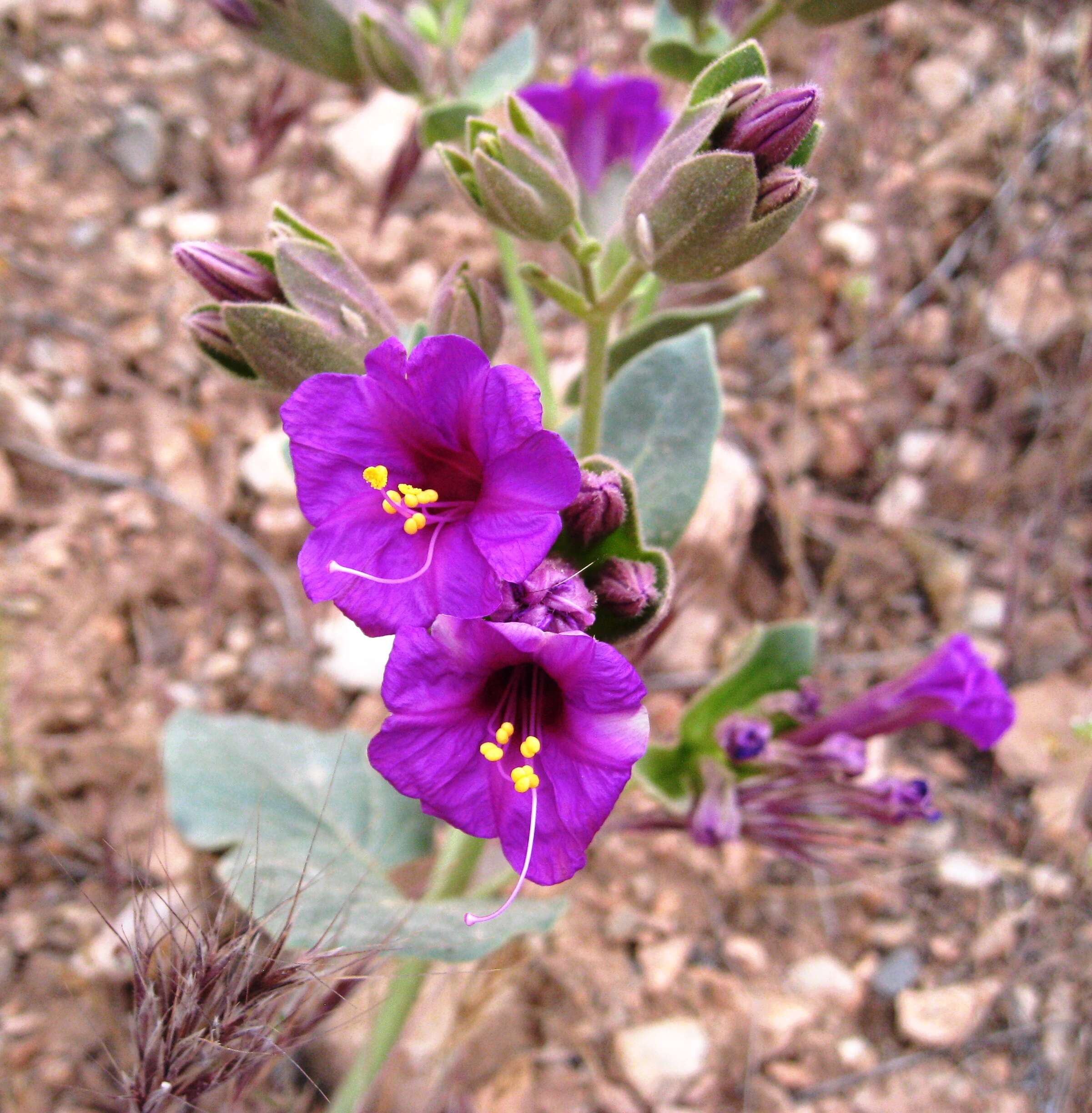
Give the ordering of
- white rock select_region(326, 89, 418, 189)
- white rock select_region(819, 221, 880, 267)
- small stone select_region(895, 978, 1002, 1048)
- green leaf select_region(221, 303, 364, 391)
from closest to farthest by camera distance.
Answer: green leaf select_region(221, 303, 364, 391), small stone select_region(895, 978, 1002, 1048), white rock select_region(819, 221, 880, 267), white rock select_region(326, 89, 418, 189)

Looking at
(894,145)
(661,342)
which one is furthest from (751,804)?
(894,145)

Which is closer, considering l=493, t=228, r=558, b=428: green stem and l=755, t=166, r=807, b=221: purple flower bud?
l=755, t=166, r=807, b=221: purple flower bud

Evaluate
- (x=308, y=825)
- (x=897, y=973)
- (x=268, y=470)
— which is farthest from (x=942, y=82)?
(x=308, y=825)

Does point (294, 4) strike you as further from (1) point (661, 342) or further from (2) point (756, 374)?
(2) point (756, 374)

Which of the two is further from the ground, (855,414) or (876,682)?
(855,414)

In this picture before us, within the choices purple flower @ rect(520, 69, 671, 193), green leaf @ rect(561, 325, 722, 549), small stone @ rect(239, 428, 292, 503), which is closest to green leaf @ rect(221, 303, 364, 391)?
green leaf @ rect(561, 325, 722, 549)

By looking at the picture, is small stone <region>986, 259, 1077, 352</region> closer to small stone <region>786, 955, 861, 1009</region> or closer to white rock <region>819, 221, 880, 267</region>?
white rock <region>819, 221, 880, 267</region>
